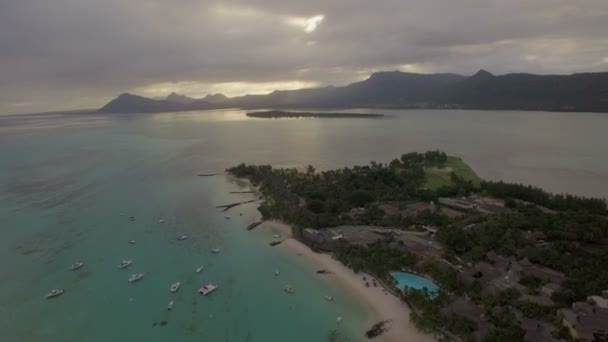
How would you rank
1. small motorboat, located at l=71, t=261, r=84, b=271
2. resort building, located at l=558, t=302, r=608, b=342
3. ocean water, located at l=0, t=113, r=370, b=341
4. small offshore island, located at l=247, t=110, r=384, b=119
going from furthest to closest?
small offshore island, located at l=247, t=110, r=384, b=119
small motorboat, located at l=71, t=261, r=84, b=271
ocean water, located at l=0, t=113, r=370, b=341
resort building, located at l=558, t=302, r=608, b=342

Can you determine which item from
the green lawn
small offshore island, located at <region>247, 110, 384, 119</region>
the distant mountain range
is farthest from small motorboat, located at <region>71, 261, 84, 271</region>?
the distant mountain range

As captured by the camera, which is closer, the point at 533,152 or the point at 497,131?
the point at 533,152

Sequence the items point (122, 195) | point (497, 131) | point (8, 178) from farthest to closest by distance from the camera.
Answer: point (497, 131)
point (8, 178)
point (122, 195)

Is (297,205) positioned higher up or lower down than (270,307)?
higher up

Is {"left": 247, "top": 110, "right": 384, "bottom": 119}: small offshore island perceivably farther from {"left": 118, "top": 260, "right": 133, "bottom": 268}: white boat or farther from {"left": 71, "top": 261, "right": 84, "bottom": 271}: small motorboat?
{"left": 71, "top": 261, "right": 84, "bottom": 271}: small motorboat

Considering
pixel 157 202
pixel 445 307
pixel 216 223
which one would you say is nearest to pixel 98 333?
pixel 216 223

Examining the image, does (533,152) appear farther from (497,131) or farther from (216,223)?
(216,223)

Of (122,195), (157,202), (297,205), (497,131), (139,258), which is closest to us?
(139,258)

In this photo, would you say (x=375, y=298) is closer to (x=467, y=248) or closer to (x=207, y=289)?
(x=467, y=248)
